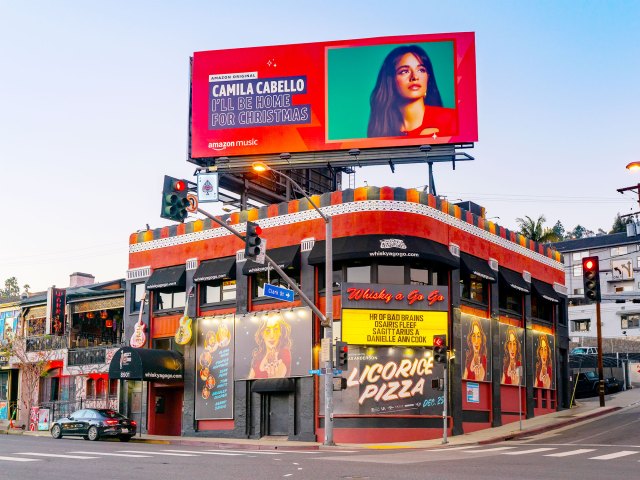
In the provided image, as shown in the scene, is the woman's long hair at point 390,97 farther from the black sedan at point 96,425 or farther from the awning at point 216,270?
the black sedan at point 96,425

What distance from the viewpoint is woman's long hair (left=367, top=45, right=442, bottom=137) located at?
45.4 meters

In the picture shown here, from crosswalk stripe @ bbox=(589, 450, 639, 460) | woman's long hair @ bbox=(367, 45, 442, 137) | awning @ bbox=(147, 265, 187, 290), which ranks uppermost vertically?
woman's long hair @ bbox=(367, 45, 442, 137)

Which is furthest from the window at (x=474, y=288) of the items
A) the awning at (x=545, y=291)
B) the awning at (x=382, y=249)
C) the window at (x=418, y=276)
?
the awning at (x=545, y=291)

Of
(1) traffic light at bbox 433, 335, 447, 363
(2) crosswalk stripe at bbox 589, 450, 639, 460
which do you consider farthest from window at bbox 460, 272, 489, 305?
(2) crosswalk stripe at bbox 589, 450, 639, 460

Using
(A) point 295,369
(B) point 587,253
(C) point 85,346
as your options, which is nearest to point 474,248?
(A) point 295,369

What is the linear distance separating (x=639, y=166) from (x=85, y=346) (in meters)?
38.6

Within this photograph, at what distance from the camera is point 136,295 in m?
47.4

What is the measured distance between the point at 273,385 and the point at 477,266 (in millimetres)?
11491

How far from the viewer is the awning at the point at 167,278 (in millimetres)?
44213

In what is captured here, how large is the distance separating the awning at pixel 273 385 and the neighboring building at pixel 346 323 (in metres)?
0.06

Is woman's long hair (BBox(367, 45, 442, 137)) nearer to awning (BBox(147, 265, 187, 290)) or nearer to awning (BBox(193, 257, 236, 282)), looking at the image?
awning (BBox(193, 257, 236, 282))

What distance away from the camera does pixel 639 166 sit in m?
24.2

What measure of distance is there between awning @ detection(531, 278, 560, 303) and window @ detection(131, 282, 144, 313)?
22176mm

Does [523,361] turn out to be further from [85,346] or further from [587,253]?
[587,253]
